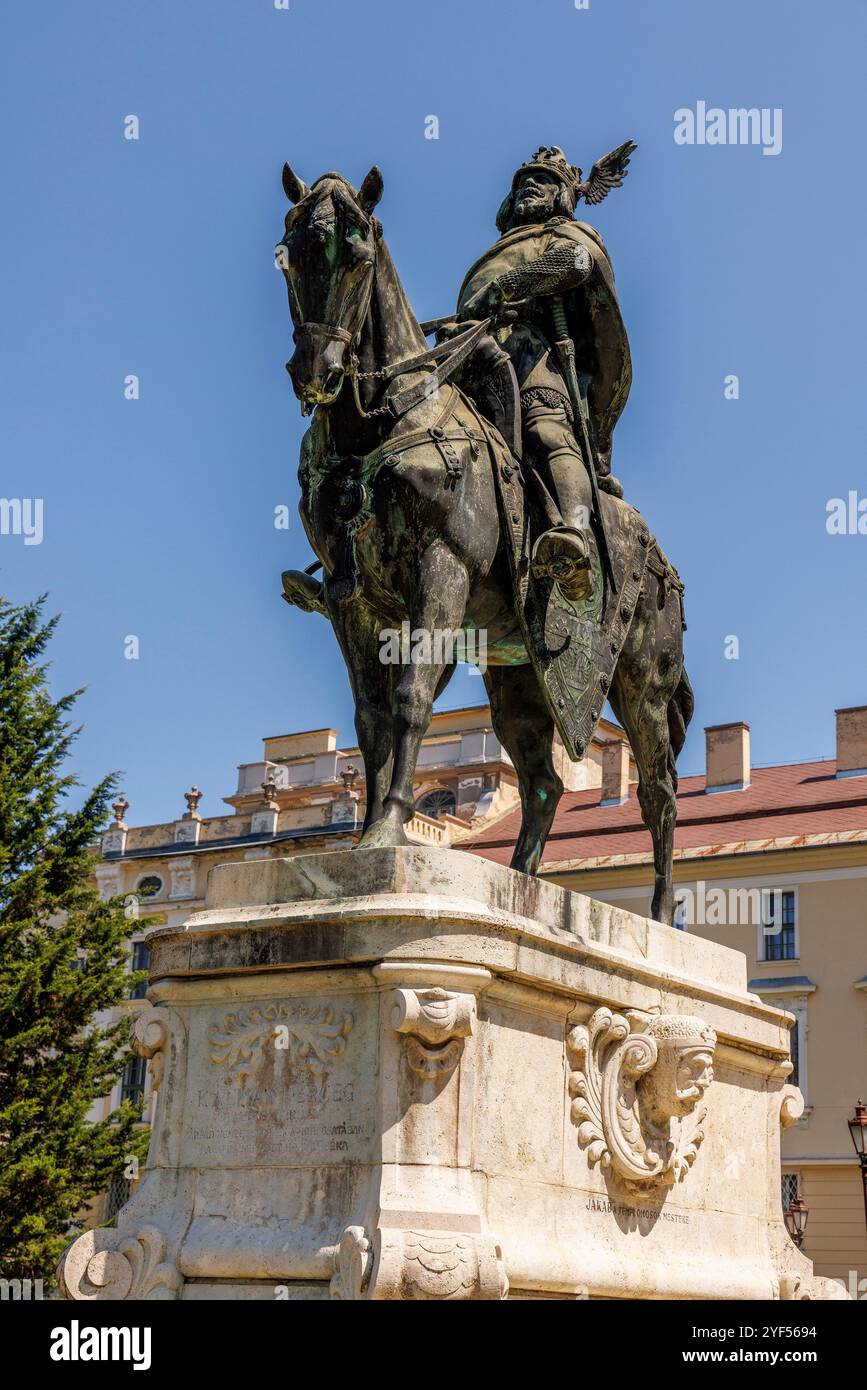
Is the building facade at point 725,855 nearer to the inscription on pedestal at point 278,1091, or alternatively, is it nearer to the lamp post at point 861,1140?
the lamp post at point 861,1140

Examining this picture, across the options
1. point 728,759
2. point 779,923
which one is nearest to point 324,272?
point 779,923

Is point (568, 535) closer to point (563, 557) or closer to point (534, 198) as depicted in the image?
point (563, 557)

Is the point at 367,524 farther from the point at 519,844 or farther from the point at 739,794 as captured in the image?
the point at 739,794

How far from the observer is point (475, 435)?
340 inches

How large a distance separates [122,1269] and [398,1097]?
139 centimetres

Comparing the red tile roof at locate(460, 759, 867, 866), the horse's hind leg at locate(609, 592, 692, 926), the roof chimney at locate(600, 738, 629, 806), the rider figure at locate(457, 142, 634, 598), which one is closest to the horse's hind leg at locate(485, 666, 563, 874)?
the horse's hind leg at locate(609, 592, 692, 926)

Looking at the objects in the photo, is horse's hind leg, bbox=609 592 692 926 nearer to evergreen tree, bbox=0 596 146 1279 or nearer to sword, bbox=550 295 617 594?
sword, bbox=550 295 617 594

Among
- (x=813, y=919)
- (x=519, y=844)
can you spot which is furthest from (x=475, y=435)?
(x=813, y=919)

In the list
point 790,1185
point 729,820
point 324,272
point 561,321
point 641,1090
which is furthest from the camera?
point 729,820

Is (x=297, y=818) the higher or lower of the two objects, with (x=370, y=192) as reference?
higher

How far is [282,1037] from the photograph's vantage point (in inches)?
288

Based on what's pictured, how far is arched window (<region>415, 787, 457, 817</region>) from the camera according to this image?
170ft

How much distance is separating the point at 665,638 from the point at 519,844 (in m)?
1.67

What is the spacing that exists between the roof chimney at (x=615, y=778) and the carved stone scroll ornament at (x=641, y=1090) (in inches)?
1510
